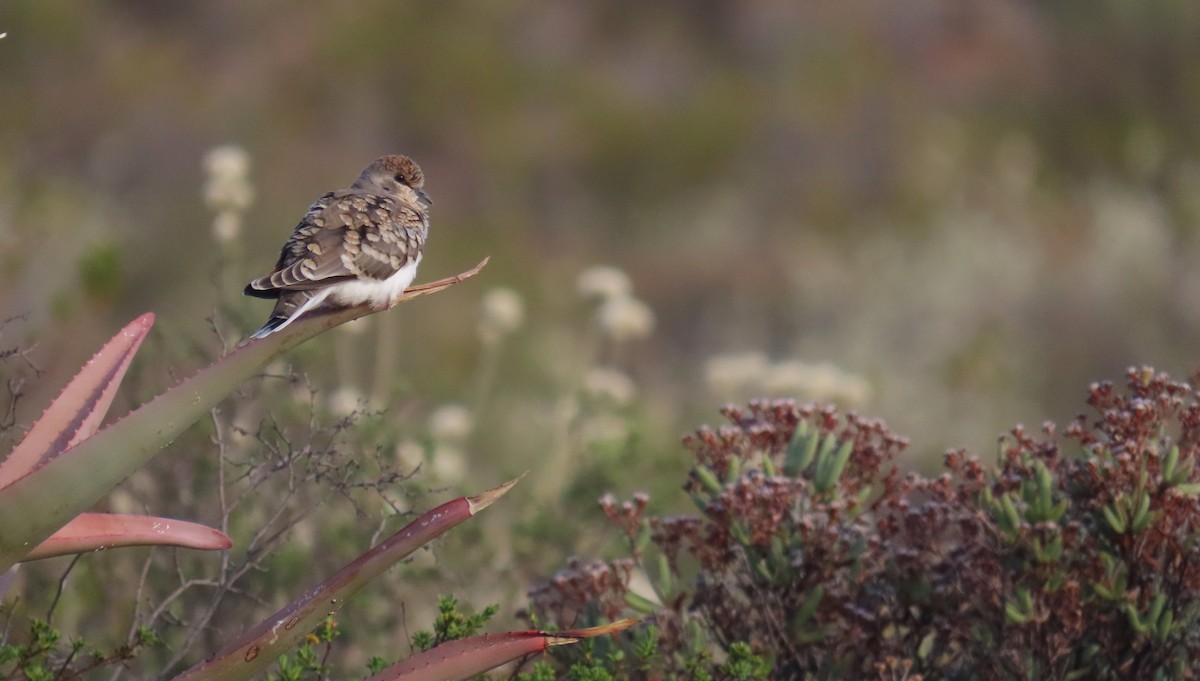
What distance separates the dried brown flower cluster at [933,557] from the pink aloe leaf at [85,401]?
4.60ft

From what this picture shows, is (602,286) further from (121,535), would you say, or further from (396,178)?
(121,535)

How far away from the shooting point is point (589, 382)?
6.89m

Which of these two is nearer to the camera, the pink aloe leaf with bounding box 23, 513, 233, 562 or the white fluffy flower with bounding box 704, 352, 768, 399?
the pink aloe leaf with bounding box 23, 513, 233, 562

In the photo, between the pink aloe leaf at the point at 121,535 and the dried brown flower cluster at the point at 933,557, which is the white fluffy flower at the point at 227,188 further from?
the pink aloe leaf at the point at 121,535

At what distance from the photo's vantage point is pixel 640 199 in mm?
16547

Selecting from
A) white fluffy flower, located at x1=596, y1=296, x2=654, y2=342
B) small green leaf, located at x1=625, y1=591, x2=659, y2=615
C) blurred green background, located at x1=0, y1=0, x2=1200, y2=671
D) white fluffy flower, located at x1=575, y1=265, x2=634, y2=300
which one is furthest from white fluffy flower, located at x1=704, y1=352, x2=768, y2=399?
small green leaf, located at x1=625, y1=591, x2=659, y2=615

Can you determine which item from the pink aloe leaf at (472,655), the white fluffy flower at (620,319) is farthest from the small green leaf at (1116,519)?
the white fluffy flower at (620,319)

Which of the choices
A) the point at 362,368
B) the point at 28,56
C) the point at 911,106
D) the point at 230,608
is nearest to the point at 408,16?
the point at 28,56

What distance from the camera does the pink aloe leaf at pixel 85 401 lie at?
10.8 feet

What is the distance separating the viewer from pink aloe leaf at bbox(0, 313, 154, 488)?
3.29 metres

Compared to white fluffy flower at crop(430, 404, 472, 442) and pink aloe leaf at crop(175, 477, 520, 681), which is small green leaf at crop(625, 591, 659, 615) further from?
white fluffy flower at crop(430, 404, 472, 442)

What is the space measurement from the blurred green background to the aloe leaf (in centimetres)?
265

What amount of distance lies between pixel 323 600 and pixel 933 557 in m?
1.81

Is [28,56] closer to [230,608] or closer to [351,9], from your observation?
[351,9]
